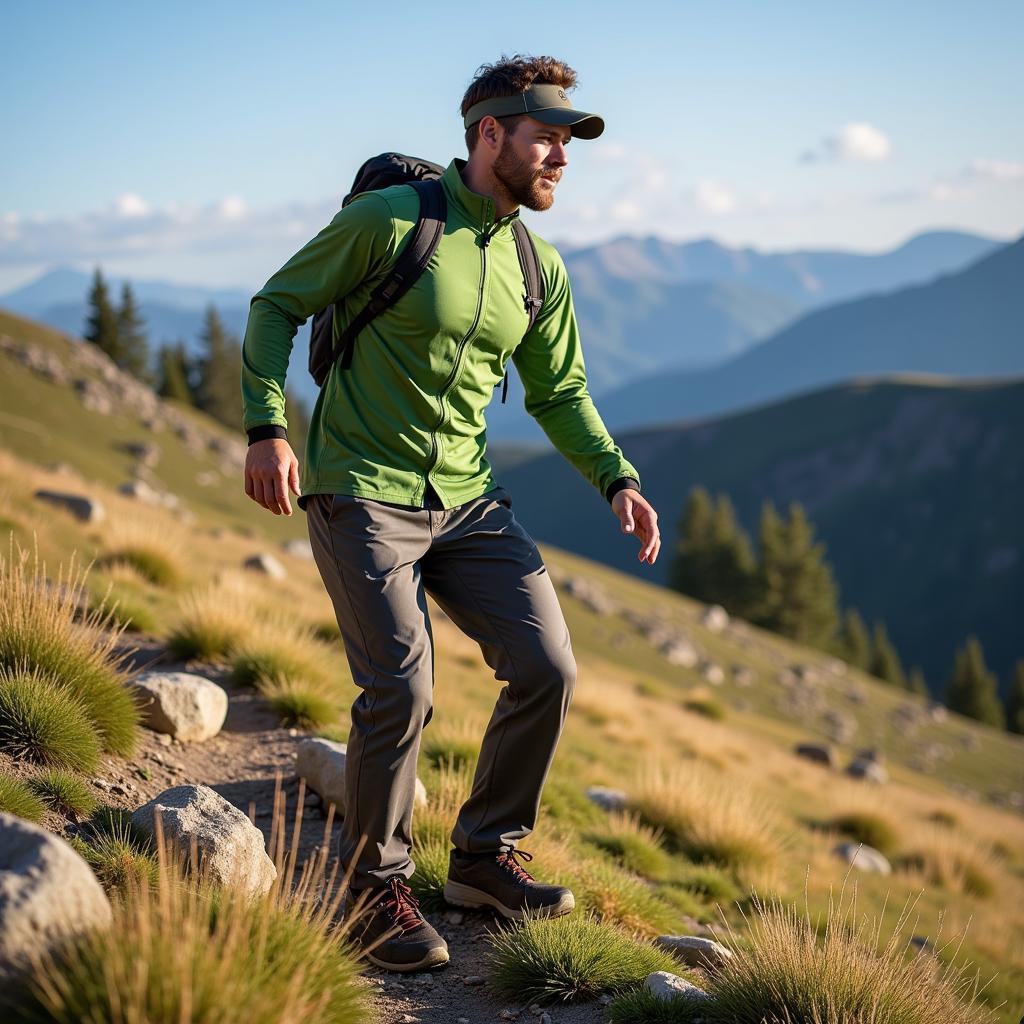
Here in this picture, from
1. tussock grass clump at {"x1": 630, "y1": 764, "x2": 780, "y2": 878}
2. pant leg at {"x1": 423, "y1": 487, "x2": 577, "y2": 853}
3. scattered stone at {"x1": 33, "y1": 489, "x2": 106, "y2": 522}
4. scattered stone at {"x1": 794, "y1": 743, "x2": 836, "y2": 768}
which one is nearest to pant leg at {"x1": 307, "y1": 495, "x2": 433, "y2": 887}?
pant leg at {"x1": 423, "y1": 487, "x2": 577, "y2": 853}

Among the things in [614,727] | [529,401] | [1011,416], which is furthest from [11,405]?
[1011,416]

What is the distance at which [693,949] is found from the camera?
15.6 ft

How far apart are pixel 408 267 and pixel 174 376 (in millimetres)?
78377

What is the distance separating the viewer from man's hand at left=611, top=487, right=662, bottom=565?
452 cm

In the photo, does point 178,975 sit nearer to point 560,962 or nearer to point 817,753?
point 560,962

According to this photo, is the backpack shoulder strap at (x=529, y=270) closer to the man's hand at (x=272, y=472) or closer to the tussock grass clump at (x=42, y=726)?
the man's hand at (x=272, y=472)

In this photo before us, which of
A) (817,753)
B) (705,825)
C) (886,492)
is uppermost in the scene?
(705,825)

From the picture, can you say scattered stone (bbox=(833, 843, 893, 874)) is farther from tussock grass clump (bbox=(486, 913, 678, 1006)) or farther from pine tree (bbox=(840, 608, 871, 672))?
pine tree (bbox=(840, 608, 871, 672))

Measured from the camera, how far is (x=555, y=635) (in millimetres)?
4258

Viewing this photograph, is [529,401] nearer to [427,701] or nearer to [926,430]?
[427,701]

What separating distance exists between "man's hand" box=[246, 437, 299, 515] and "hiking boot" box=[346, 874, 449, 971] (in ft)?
5.45

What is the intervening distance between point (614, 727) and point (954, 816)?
1006 cm

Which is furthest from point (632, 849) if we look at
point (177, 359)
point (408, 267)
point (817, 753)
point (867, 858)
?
point (177, 359)

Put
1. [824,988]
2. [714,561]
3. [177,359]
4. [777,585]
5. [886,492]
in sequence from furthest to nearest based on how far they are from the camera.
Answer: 1. [886,492]
2. [177,359]
3. [777,585]
4. [714,561]
5. [824,988]
